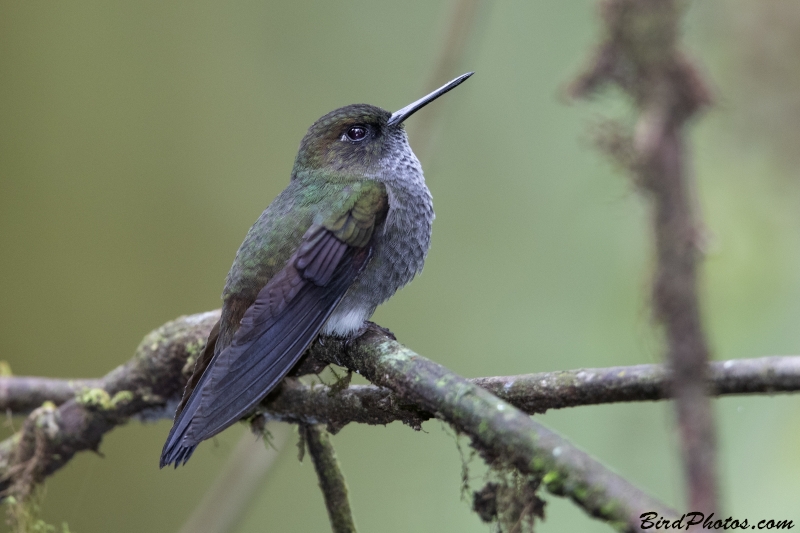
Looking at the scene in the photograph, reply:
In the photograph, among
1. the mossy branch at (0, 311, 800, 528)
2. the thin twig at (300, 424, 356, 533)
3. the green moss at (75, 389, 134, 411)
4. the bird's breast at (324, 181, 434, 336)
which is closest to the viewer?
the mossy branch at (0, 311, 800, 528)

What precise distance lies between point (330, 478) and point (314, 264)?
58 cm

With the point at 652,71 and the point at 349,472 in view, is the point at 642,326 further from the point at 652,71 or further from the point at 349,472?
the point at 349,472

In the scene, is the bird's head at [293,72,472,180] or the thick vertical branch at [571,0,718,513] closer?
the thick vertical branch at [571,0,718,513]

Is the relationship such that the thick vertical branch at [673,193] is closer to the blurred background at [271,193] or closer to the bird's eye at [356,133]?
the bird's eye at [356,133]

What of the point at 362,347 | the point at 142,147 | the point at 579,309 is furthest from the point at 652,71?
the point at 142,147

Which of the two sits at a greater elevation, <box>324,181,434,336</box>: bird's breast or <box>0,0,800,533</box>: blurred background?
<box>0,0,800,533</box>: blurred background

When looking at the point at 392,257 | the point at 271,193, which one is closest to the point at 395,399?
the point at 392,257

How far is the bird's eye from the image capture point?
265 centimetres

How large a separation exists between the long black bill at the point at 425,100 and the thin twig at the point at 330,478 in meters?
1.19

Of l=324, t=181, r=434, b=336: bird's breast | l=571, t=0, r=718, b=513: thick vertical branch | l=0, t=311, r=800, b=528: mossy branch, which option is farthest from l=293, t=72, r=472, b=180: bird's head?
l=571, t=0, r=718, b=513: thick vertical branch

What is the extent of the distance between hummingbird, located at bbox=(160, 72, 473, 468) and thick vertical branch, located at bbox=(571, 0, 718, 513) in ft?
3.40

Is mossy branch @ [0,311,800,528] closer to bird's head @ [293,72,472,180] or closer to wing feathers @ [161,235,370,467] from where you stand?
wing feathers @ [161,235,370,467]

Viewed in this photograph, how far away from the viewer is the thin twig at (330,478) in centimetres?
193

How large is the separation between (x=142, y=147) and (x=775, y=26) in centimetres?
365
